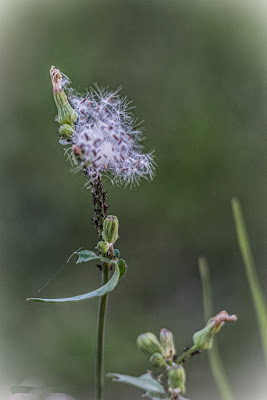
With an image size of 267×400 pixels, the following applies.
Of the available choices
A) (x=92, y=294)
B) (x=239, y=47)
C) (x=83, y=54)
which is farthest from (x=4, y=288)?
(x=92, y=294)

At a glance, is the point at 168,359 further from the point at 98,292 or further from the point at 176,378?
the point at 98,292

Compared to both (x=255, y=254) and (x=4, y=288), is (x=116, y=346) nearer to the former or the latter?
(x=4, y=288)

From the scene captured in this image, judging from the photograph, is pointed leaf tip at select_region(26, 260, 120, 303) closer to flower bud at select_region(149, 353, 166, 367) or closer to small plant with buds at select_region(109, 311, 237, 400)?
small plant with buds at select_region(109, 311, 237, 400)

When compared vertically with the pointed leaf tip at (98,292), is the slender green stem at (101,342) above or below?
below

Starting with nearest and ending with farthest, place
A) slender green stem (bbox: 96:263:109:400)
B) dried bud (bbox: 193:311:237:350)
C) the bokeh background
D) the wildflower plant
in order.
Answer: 1. slender green stem (bbox: 96:263:109:400)
2. the wildflower plant
3. dried bud (bbox: 193:311:237:350)
4. the bokeh background

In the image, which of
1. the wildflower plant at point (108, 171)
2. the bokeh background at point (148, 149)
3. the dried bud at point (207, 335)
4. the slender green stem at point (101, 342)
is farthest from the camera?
the bokeh background at point (148, 149)

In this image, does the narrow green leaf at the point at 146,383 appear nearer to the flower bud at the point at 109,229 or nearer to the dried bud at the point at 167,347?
the dried bud at the point at 167,347

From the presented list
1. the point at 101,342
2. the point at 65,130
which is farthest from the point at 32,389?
the point at 65,130

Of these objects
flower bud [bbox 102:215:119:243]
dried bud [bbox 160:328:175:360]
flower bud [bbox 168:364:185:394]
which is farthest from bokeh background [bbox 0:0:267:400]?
flower bud [bbox 102:215:119:243]

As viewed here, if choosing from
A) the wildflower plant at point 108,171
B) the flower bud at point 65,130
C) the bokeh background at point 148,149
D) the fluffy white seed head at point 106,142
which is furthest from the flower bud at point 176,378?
the bokeh background at point 148,149

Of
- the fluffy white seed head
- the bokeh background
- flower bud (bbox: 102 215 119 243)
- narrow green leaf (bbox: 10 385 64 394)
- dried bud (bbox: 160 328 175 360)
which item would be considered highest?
the bokeh background
